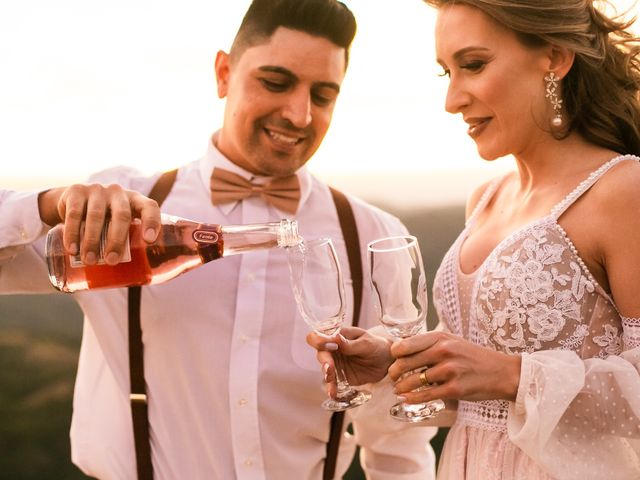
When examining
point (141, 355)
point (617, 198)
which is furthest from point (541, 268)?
point (141, 355)

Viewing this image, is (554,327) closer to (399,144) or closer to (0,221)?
(0,221)

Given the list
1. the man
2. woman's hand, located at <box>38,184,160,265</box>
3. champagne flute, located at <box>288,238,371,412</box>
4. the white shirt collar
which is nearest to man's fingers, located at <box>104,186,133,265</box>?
woman's hand, located at <box>38,184,160,265</box>

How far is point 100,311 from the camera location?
2.23 metres

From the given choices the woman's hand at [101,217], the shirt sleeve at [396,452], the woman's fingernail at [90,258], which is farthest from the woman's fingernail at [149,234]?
the shirt sleeve at [396,452]

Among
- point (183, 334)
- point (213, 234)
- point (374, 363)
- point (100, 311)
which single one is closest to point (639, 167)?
point (374, 363)

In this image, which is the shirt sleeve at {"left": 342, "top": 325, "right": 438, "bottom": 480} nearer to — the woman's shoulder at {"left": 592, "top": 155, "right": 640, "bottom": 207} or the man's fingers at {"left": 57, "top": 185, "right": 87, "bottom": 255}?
the woman's shoulder at {"left": 592, "top": 155, "right": 640, "bottom": 207}

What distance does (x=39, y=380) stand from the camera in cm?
413

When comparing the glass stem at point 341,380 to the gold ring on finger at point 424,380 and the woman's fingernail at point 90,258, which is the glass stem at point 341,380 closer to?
the gold ring on finger at point 424,380

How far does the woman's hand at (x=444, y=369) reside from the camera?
1565 mm

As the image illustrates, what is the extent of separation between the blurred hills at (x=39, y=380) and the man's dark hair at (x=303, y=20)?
6.35ft

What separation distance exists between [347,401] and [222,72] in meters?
1.24

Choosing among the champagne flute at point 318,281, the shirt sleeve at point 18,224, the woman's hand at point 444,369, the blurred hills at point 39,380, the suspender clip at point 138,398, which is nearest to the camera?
the woman's hand at point 444,369

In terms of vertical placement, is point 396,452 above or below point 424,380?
below

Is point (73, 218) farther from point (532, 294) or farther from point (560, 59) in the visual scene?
point (560, 59)
